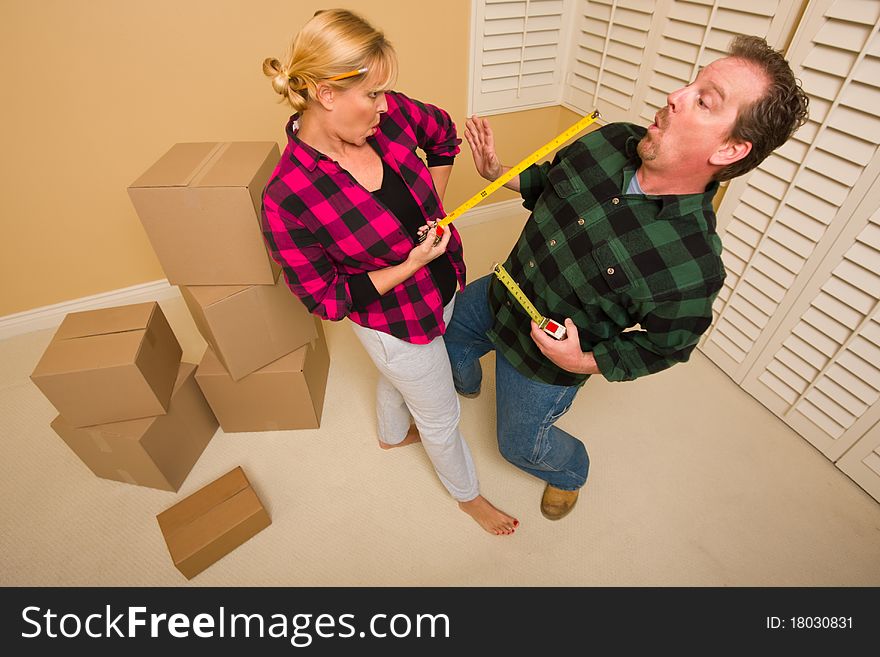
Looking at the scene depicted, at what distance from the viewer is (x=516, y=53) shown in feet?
7.52

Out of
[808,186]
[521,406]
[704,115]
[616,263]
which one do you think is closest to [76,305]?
[521,406]

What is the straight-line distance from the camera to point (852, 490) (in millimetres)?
1673

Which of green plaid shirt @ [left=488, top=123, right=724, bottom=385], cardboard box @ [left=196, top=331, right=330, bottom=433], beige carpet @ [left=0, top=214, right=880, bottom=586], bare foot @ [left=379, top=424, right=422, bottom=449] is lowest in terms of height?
beige carpet @ [left=0, top=214, right=880, bottom=586]

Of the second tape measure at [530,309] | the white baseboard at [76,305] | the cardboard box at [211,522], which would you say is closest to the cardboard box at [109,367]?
the cardboard box at [211,522]

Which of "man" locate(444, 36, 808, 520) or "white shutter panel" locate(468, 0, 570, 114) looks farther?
"white shutter panel" locate(468, 0, 570, 114)

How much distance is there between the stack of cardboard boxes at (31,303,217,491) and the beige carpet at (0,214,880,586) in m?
0.14

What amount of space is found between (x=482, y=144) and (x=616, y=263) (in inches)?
20.0

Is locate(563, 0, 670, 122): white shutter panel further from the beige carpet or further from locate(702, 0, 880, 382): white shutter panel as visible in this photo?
the beige carpet

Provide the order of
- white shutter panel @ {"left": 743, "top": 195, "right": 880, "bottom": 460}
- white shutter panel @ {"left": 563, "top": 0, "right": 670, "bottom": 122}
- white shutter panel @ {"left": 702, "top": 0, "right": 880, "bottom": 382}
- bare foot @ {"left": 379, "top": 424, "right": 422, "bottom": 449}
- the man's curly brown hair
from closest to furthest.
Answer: the man's curly brown hair, white shutter panel @ {"left": 702, "top": 0, "right": 880, "bottom": 382}, white shutter panel @ {"left": 743, "top": 195, "right": 880, "bottom": 460}, bare foot @ {"left": 379, "top": 424, "right": 422, "bottom": 449}, white shutter panel @ {"left": 563, "top": 0, "right": 670, "bottom": 122}

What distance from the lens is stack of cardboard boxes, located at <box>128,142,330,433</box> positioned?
1.25m

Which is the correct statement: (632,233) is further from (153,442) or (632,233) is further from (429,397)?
(153,442)

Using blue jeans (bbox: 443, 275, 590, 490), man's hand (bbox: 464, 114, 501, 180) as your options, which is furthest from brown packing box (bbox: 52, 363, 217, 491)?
man's hand (bbox: 464, 114, 501, 180)

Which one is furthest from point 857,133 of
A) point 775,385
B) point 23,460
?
point 23,460

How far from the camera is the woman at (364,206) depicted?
0.87 metres
